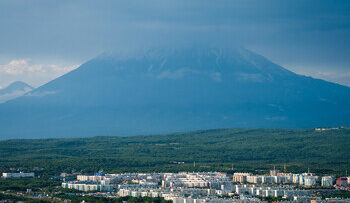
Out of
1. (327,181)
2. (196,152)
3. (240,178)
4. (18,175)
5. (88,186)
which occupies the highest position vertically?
(196,152)

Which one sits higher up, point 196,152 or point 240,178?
point 196,152

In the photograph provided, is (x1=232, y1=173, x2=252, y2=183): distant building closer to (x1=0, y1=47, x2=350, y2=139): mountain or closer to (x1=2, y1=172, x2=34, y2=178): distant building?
(x1=2, y1=172, x2=34, y2=178): distant building

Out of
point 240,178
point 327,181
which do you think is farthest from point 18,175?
point 327,181

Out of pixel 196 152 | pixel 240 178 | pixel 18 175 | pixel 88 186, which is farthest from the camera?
pixel 196 152

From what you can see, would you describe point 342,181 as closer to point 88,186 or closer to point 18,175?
point 88,186

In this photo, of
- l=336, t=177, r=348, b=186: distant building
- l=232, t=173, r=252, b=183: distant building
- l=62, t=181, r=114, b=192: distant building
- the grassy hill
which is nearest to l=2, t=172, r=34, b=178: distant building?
the grassy hill

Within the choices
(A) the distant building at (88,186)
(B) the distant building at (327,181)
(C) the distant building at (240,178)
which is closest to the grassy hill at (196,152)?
(C) the distant building at (240,178)

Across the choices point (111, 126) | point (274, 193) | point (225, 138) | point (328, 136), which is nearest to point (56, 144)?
point (225, 138)

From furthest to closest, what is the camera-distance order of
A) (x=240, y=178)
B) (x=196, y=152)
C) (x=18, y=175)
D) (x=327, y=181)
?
(x=196, y=152)
(x=18, y=175)
(x=240, y=178)
(x=327, y=181)

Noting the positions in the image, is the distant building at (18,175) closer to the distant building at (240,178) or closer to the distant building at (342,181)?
the distant building at (240,178)
